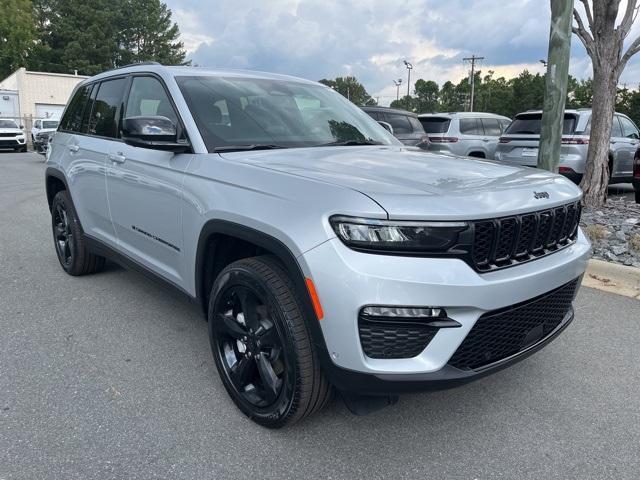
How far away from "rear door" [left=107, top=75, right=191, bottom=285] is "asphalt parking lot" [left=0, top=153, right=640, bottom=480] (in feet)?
2.08

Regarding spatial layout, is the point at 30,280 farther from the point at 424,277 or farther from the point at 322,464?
the point at 424,277

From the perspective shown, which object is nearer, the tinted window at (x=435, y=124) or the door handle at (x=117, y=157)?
the door handle at (x=117, y=157)

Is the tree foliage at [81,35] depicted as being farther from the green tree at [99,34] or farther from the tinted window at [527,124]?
the tinted window at [527,124]

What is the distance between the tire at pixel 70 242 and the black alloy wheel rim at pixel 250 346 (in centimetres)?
253

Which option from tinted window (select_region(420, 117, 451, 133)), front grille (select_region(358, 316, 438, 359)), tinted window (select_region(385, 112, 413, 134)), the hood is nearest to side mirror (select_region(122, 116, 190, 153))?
the hood

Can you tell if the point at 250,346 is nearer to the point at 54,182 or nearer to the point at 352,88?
the point at 54,182

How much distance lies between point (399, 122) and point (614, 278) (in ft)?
22.6

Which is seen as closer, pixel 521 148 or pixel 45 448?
pixel 45 448

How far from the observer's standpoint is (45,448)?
8.18 feet

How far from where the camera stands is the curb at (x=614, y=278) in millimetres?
4863

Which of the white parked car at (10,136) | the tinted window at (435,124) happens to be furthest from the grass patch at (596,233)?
the white parked car at (10,136)

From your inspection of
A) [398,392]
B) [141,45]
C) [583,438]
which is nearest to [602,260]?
[583,438]

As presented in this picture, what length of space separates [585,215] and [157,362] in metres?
6.39

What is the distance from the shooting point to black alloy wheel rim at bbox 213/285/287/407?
2535 mm
